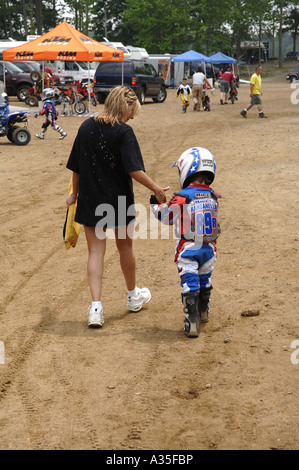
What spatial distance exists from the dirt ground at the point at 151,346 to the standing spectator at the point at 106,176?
585mm

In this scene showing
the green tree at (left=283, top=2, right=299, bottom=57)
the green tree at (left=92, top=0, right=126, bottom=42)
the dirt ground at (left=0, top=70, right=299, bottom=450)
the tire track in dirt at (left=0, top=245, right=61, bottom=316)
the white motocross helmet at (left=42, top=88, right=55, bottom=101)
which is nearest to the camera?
the dirt ground at (left=0, top=70, right=299, bottom=450)

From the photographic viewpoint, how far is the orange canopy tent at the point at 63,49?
21328 mm

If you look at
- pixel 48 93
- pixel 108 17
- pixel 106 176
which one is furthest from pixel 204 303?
pixel 108 17

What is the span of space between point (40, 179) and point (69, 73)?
23.7 m

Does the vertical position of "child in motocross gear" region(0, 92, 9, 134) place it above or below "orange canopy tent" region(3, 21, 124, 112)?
below

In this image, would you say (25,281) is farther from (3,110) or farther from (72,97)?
(72,97)

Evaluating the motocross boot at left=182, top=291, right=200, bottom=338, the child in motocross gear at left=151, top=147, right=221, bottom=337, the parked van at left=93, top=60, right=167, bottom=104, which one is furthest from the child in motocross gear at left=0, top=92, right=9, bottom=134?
the parked van at left=93, top=60, right=167, bottom=104

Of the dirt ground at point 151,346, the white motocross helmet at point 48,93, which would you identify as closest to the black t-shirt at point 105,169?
the dirt ground at point 151,346

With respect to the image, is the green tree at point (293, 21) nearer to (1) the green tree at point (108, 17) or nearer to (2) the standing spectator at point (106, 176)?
(1) the green tree at point (108, 17)

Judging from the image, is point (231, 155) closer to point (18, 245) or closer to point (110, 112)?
point (18, 245)

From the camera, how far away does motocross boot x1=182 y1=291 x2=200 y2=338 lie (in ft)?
Answer: 15.8

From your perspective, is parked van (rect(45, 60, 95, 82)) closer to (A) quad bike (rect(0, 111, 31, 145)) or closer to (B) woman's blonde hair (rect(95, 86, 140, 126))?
(A) quad bike (rect(0, 111, 31, 145))

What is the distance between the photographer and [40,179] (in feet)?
38.1
